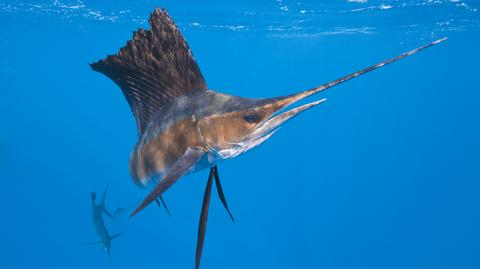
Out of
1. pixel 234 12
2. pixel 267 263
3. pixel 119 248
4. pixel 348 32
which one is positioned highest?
pixel 234 12

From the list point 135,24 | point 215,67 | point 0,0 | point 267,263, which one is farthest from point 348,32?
point 215,67

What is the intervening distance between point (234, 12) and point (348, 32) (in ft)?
Result: 29.2

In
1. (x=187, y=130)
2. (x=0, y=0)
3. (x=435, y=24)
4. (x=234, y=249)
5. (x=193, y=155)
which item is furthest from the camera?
(x=234, y=249)

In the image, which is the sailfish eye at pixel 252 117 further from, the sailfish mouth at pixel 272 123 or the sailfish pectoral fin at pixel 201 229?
the sailfish pectoral fin at pixel 201 229

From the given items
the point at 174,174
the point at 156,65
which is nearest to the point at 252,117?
the point at 174,174

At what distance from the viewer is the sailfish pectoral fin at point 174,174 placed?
5.86 ft

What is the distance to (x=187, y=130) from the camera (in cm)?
257

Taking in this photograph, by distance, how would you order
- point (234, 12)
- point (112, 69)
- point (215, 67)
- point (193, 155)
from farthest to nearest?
point (215, 67) → point (234, 12) → point (112, 69) → point (193, 155)

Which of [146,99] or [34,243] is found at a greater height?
[146,99]

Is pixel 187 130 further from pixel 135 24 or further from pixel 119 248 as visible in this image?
pixel 119 248

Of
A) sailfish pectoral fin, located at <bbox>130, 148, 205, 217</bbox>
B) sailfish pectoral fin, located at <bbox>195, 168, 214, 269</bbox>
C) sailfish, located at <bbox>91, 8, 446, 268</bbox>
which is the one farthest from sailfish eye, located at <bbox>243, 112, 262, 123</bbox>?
sailfish pectoral fin, located at <bbox>195, 168, 214, 269</bbox>

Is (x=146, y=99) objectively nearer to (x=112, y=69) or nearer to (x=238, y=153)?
(x=112, y=69)

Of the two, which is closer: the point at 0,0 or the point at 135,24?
the point at 0,0

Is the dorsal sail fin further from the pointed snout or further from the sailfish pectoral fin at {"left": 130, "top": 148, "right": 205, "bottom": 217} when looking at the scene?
the pointed snout
